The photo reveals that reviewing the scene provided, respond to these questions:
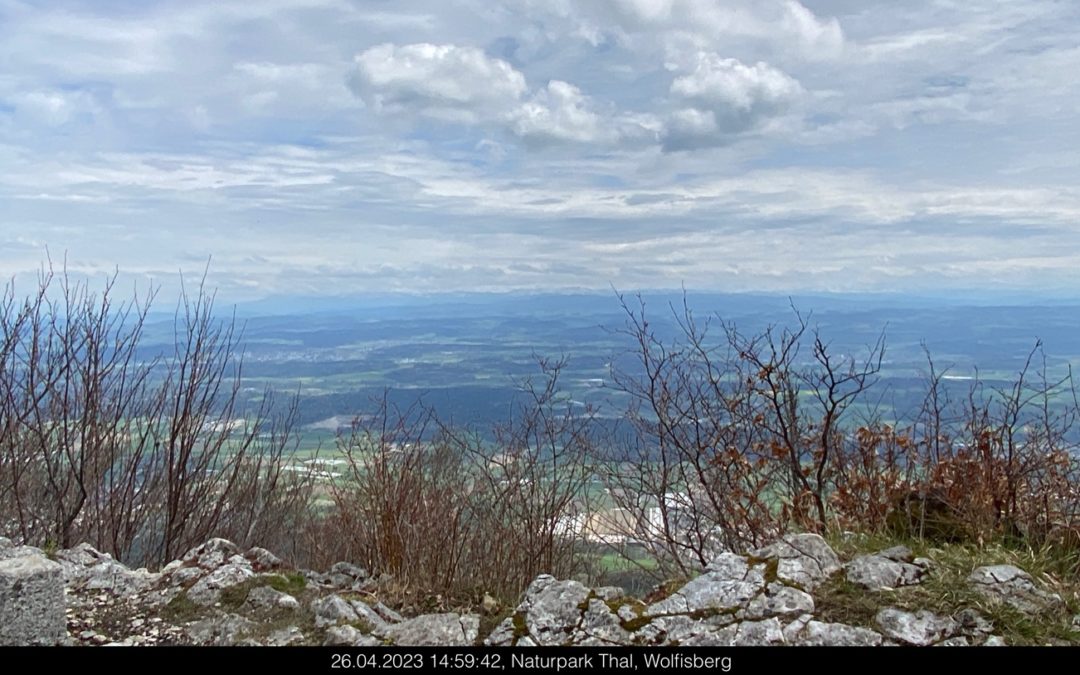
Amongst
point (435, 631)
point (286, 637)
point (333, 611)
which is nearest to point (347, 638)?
point (333, 611)

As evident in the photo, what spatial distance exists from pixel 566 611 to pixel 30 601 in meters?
3.12

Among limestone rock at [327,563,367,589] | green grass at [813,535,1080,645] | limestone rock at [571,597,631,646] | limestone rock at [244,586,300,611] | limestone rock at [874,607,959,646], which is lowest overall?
limestone rock at [327,563,367,589]

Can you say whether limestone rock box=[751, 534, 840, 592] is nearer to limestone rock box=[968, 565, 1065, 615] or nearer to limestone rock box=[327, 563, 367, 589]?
limestone rock box=[968, 565, 1065, 615]

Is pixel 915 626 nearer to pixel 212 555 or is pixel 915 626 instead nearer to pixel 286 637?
pixel 286 637

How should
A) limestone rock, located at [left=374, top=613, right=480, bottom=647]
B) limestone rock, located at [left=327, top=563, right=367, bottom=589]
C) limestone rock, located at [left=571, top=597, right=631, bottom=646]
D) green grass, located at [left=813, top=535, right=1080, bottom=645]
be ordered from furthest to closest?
limestone rock, located at [left=327, top=563, right=367, bottom=589] → limestone rock, located at [left=374, top=613, right=480, bottom=647] → limestone rock, located at [left=571, top=597, right=631, bottom=646] → green grass, located at [left=813, top=535, right=1080, bottom=645]

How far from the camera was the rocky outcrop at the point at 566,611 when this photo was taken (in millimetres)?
3850

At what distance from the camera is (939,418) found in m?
5.72

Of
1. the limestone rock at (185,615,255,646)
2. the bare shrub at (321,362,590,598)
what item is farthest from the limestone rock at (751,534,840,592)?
the limestone rock at (185,615,255,646)

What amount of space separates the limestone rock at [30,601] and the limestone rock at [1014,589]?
539cm

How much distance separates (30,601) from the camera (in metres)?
4.00

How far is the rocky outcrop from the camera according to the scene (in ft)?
12.6

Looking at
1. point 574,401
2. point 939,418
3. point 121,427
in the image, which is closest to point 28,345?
point 121,427

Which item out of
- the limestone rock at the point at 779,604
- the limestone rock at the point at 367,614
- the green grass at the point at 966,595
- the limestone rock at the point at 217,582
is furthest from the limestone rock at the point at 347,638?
the green grass at the point at 966,595

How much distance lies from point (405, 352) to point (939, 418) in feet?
166
